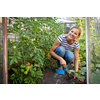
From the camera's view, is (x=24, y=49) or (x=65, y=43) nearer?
(x=24, y=49)

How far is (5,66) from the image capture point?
87 cm

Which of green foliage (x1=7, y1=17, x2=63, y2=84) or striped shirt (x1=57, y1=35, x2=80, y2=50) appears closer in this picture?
green foliage (x1=7, y1=17, x2=63, y2=84)

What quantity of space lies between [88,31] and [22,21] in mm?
715

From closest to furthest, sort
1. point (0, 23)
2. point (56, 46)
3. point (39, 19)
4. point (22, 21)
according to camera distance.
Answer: point (0, 23)
point (22, 21)
point (39, 19)
point (56, 46)

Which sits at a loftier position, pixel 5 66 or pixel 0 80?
pixel 5 66

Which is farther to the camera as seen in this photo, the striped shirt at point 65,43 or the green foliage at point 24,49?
the striped shirt at point 65,43
